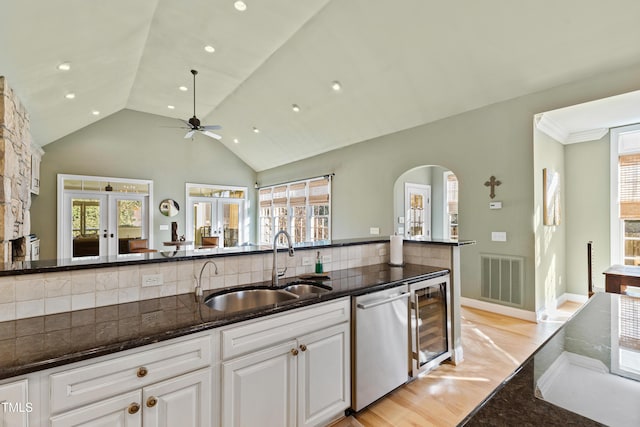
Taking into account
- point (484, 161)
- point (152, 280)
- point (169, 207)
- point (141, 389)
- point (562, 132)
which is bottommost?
point (141, 389)

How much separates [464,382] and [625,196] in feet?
13.8

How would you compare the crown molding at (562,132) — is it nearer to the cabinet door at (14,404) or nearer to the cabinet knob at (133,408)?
the cabinet knob at (133,408)

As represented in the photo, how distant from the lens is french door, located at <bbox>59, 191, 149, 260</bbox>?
255 inches

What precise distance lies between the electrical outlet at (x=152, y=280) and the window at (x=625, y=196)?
6019 millimetres

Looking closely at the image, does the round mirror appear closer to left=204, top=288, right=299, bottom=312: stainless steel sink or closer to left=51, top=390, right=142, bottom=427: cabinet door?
left=204, top=288, right=299, bottom=312: stainless steel sink

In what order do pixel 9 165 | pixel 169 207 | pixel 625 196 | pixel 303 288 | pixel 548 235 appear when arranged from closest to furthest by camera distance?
1. pixel 303 288
2. pixel 9 165
3. pixel 548 235
4. pixel 625 196
5. pixel 169 207

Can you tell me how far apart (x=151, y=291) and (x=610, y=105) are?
5.16 meters

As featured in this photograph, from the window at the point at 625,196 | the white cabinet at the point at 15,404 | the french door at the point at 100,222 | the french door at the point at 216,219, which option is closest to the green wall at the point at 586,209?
the window at the point at 625,196

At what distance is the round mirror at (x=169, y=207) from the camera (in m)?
7.52

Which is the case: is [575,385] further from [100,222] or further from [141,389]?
[100,222]

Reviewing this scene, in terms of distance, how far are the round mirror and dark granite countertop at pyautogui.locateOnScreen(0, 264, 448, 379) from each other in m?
6.49

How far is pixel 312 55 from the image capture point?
4.34 meters

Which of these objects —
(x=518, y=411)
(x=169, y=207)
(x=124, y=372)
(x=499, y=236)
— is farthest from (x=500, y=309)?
(x=169, y=207)

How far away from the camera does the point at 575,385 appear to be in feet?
2.48
